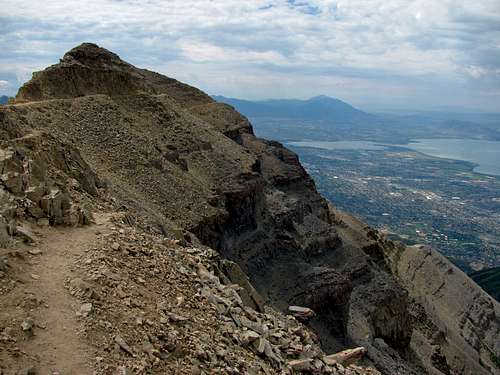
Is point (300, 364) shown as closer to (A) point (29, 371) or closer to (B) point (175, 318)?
(B) point (175, 318)

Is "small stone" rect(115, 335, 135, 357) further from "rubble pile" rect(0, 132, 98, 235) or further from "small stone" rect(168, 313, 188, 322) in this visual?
"rubble pile" rect(0, 132, 98, 235)

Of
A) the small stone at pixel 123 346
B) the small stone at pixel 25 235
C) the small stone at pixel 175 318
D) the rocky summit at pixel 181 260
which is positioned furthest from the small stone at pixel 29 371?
the small stone at pixel 25 235

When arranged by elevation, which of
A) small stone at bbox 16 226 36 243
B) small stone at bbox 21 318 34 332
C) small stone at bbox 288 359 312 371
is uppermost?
small stone at bbox 16 226 36 243

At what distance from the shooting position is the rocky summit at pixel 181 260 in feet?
43.5

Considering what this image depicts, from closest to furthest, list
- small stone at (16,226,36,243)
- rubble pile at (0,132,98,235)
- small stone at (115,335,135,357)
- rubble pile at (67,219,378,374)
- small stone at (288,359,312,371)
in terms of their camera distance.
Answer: small stone at (115,335,135,357), rubble pile at (67,219,378,374), small stone at (16,226,36,243), rubble pile at (0,132,98,235), small stone at (288,359,312,371)

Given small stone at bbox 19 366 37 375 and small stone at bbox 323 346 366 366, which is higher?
small stone at bbox 19 366 37 375

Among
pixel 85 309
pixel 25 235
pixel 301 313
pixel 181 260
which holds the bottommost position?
pixel 301 313

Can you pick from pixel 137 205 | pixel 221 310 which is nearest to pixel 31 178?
pixel 221 310

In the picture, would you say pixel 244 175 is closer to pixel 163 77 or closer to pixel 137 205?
pixel 137 205

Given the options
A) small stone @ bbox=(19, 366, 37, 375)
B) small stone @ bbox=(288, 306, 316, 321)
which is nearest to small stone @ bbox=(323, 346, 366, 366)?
small stone @ bbox=(288, 306, 316, 321)

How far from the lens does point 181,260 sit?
18703mm

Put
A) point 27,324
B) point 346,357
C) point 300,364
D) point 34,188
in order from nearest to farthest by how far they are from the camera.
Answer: point 27,324 → point 34,188 → point 300,364 → point 346,357

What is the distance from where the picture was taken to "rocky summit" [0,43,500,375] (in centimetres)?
1327

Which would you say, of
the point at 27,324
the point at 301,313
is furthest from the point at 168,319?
the point at 301,313
